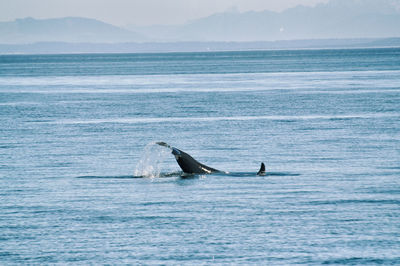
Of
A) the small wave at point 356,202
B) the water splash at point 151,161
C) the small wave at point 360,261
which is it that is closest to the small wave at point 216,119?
the water splash at point 151,161

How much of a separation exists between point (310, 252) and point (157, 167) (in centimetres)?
1639

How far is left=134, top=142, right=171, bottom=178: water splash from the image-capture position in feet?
111

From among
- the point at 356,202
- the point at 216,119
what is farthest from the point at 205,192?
the point at 216,119

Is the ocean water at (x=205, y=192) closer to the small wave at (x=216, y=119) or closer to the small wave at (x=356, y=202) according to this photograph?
the small wave at (x=356, y=202)

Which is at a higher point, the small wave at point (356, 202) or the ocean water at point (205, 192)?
the small wave at point (356, 202)

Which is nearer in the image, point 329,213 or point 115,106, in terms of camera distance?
point 329,213

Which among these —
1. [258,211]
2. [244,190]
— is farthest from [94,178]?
[258,211]

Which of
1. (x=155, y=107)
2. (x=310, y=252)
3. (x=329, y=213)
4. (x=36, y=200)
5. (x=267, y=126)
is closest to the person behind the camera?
(x=310, y=252)

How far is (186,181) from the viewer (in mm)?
31109

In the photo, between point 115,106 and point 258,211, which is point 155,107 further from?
point 258,211

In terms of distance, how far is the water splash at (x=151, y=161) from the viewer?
3397 centimetres

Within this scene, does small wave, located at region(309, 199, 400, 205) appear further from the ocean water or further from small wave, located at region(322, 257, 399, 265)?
small wave, located at region(322, 257, 399, 265)

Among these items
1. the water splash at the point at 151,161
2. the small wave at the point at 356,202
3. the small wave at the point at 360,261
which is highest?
the small wave at the point at 356,202

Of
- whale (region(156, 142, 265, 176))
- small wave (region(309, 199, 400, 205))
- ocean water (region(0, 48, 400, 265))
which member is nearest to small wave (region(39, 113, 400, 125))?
ocean water (region(0, 48, 400, 265))
